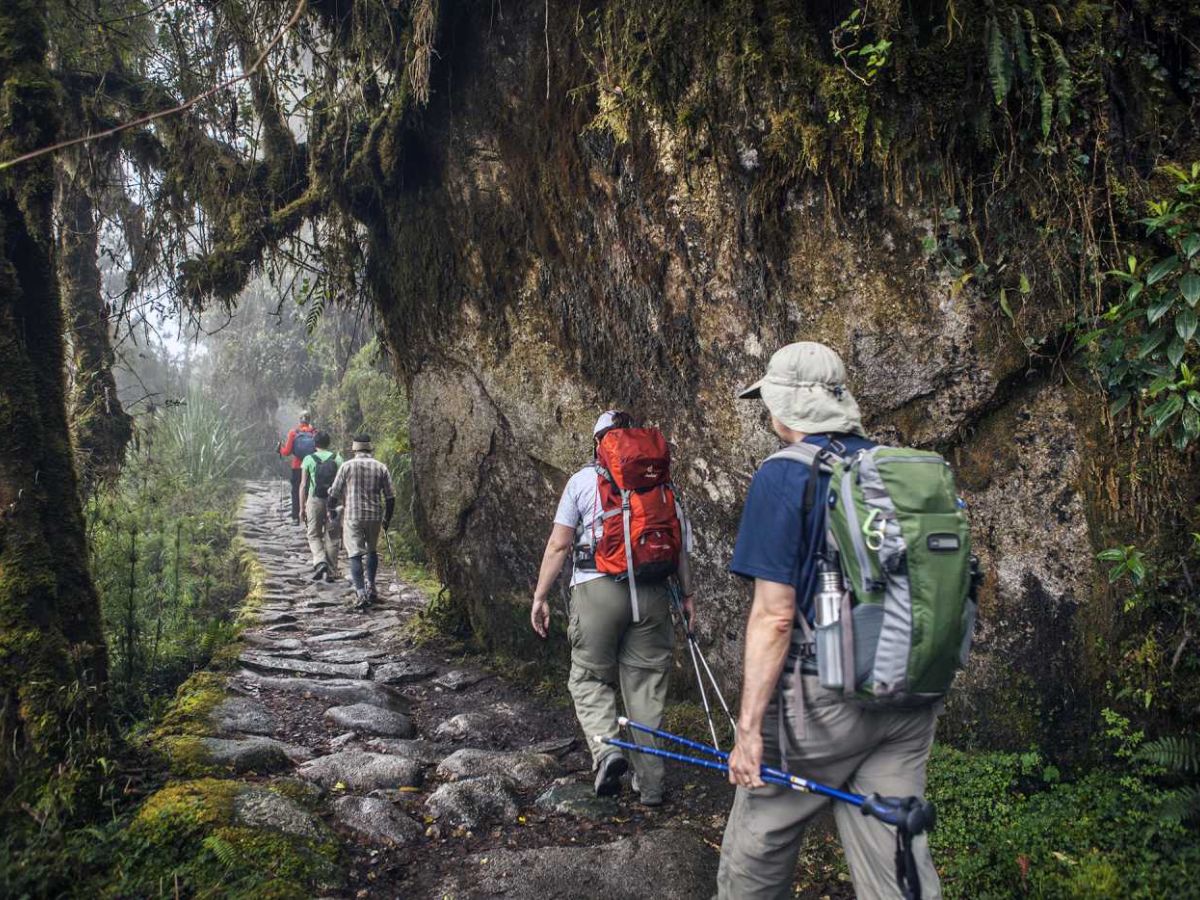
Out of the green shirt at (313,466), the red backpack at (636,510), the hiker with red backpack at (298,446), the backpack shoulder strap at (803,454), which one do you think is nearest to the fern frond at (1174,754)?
the backpack shoulder strap at (803,454)

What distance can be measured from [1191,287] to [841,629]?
235 centimetres

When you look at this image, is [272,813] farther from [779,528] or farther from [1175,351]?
[1175,351]

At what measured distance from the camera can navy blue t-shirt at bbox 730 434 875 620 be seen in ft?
8.91

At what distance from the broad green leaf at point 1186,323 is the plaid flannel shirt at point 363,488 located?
890cm

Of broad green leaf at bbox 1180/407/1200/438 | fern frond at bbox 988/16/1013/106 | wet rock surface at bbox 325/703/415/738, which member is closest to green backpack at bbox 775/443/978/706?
broad green leaf at bbox 1180/407/1200/438

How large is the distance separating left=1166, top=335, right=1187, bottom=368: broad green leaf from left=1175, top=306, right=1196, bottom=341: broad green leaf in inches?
1.6

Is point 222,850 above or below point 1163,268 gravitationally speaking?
below

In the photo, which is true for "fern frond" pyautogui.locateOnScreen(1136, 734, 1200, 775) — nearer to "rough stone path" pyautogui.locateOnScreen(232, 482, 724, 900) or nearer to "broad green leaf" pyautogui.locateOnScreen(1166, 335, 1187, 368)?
"broad green leaf" pyautogui.locateOnScreen(1166, 335, 1187, 368)

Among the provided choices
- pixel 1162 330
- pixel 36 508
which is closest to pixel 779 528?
pixel 1162 330

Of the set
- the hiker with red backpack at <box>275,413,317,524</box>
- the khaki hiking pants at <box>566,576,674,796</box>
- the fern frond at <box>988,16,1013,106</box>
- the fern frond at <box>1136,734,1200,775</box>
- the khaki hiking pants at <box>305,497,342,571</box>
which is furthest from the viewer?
the hiker with red backpack at <box>275,413,317,524</box>

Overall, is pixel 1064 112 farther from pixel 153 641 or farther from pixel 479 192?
pixel 153 641

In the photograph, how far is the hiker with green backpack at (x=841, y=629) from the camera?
8.41 feet

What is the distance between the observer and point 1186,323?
3.76m

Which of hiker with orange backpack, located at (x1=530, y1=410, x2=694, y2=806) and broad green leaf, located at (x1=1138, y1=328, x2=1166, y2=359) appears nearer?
broad green leaf, located at (x1=1138, y1=328, x2=1166, y2=359)
